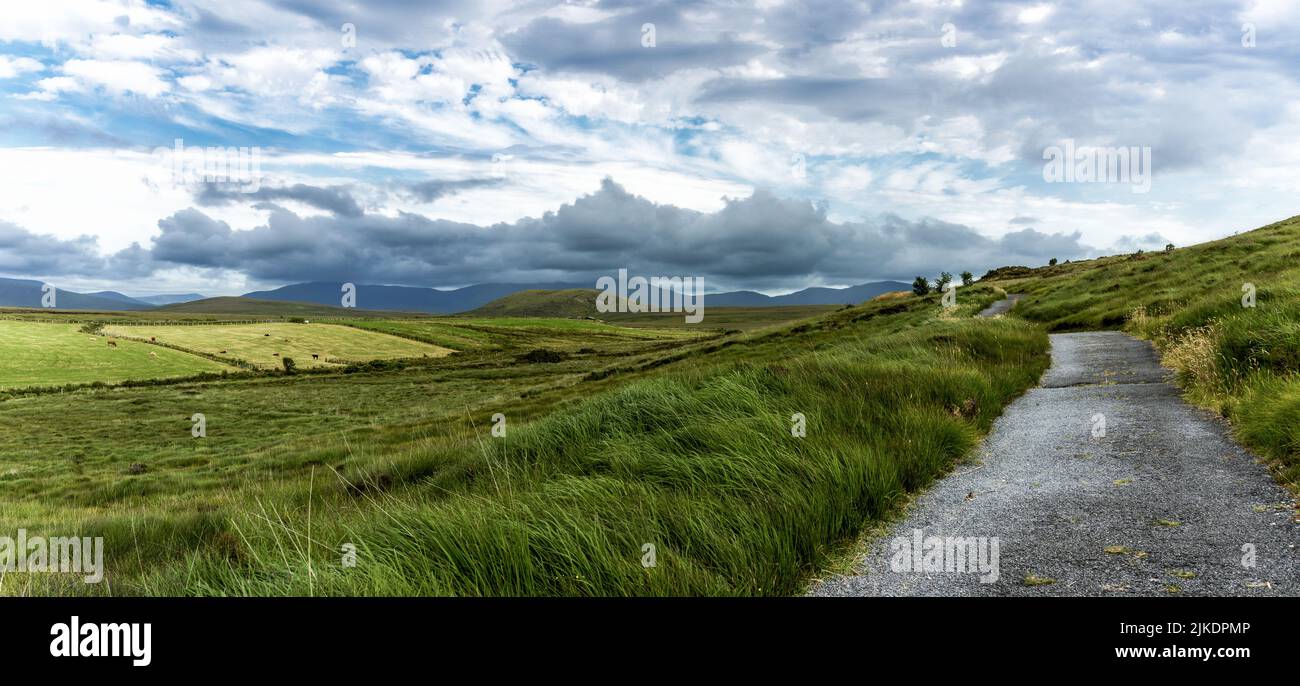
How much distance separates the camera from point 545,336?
157750mm

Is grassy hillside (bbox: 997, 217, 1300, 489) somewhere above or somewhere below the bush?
above

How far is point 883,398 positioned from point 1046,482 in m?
2.90

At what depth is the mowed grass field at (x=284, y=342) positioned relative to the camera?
85.4m

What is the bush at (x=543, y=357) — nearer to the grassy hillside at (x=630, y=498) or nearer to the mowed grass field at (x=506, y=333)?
the mowed grass field at (x=506, y=333)

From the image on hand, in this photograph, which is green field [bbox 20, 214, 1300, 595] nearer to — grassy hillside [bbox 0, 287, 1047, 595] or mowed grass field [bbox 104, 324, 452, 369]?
grassy hillside [bbox 0, 287, 1047, 595]

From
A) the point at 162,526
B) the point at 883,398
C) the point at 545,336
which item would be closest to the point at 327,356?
the point at 545,336

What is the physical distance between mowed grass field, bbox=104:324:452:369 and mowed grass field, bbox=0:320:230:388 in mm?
6394

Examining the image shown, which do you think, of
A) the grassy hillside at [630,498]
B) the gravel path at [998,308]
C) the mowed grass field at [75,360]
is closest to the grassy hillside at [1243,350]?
the grassy hillside at [630,498]

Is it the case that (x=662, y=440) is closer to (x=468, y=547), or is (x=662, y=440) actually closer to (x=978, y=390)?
(x=468, y=547)

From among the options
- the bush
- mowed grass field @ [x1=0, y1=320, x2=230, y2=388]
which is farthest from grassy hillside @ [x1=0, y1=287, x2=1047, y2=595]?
the bush

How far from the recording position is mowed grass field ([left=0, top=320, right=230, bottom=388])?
60.5 meters

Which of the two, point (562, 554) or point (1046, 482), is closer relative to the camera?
point (562, 554)

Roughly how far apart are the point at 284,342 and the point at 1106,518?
109 metres
